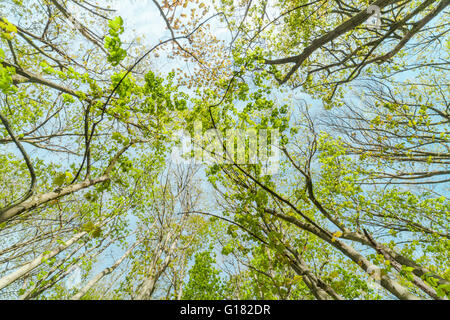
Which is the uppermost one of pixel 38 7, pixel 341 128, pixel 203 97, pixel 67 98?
pixel 38 7

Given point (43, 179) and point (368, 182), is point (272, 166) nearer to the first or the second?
point (368, 182)

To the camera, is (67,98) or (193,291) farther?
(193,291)

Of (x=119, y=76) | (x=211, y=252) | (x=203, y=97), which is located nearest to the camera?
(x=119, y=76)

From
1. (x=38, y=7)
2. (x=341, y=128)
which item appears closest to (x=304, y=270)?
(x=341, y=128)

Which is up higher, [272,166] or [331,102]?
[331,102]

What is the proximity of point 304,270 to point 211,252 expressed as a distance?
6.38 m

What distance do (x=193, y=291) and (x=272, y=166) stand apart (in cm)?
662

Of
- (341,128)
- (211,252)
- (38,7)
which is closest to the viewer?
(38,7)

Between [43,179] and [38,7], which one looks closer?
[38,7]
